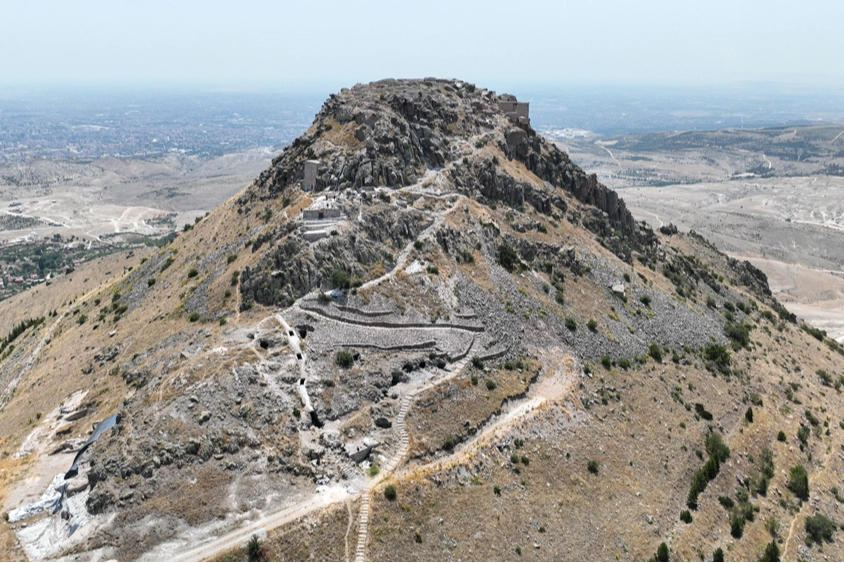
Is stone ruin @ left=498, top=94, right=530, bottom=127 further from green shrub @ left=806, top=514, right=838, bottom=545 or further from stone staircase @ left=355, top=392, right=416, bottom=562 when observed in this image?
green shrub @ left=806, top=514, right=838, bottom=545

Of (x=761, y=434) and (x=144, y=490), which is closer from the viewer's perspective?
(x=144, y=490)

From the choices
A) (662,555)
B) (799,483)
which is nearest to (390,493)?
(662,555)

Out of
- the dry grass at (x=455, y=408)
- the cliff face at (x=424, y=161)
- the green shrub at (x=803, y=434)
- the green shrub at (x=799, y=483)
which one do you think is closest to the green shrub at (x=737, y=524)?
the green shrub at (x=799, y=483)

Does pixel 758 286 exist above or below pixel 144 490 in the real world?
below

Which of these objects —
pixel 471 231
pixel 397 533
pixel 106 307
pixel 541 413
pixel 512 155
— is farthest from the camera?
pixel 512 155

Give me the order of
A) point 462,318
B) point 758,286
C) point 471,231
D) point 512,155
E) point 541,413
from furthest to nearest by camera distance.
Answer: point 758,286, point 512,155, point 471,231, point 462,318, point 541,413

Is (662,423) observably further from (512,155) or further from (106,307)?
(106,307)

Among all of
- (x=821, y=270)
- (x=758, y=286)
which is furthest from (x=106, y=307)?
(x=821, y=270)
